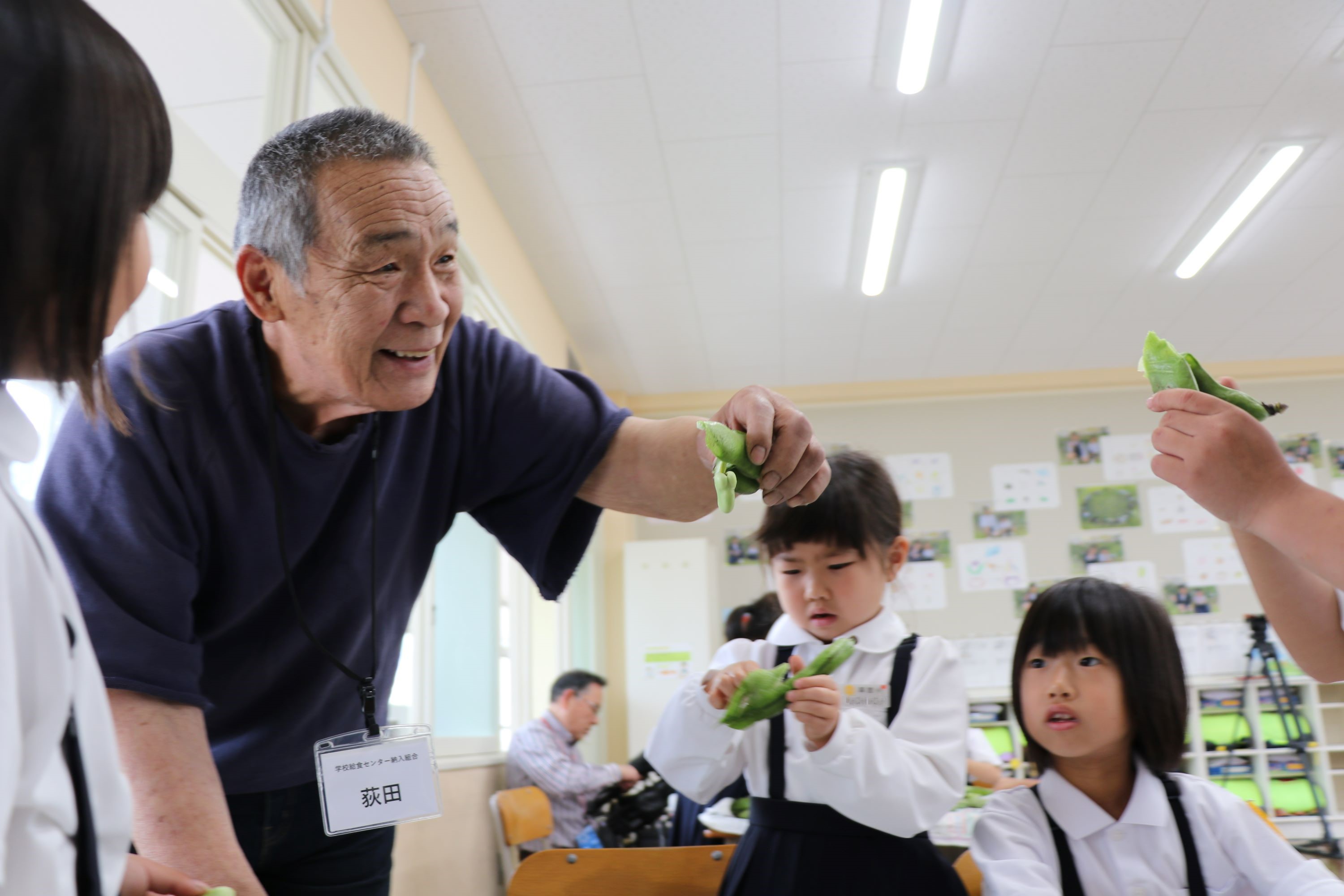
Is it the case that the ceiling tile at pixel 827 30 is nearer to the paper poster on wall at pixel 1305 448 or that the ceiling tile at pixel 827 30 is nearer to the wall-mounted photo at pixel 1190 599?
the wall-mounted photo at pixel 1190 599

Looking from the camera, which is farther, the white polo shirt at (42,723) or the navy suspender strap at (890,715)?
the navy suspender strap at (890,715)

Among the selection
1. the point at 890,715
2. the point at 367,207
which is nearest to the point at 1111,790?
the point at 890,715

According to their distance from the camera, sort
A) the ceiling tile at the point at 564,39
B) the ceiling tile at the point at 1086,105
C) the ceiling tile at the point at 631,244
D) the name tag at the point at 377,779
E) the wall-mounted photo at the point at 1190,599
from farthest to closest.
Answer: the wall-mounted photo at the point at 1190,599 → the ceiling tile at the point at 631,244 → the ceiling tile at the point at 1086,105 → the ceiling tile at the point at 564,39 → the name tag at the point at 377,779

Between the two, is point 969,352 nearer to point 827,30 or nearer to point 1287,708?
point 1287,708

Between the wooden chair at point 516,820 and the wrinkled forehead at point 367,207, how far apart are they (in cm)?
392

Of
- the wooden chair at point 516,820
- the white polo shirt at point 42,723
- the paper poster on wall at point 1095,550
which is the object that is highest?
the paper poster on wall at point 1095,550

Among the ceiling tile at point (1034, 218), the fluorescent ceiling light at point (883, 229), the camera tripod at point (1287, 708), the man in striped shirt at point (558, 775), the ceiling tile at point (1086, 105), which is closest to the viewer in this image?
the ceiling tile at point (1086, 105)

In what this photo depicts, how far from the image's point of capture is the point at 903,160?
4.94 metres

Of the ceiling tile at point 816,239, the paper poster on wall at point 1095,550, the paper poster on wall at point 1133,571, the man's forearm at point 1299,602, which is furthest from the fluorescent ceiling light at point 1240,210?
the man's forearm at point 1299,602

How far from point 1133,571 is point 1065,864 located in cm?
689

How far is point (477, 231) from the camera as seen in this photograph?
4.93m

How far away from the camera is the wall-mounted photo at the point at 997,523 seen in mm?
7934

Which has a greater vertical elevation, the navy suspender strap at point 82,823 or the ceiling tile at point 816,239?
the ceiling tile at point 816,239

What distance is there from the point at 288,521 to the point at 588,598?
6739mm
